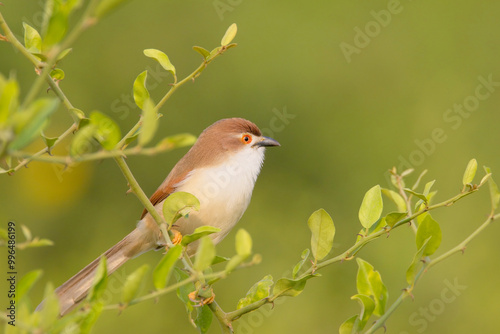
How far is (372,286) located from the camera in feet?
7.48

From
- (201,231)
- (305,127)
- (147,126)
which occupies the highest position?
(147,126)

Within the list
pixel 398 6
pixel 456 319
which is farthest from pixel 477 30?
pixel 456 319

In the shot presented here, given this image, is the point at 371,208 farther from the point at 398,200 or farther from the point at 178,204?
the point at 178,204

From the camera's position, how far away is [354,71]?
10391 mm

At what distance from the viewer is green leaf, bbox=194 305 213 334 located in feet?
9.32

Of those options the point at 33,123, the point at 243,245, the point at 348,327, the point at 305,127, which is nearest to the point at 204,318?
the point at 348,327

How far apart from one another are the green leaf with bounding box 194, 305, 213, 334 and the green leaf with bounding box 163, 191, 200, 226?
0.48 meters

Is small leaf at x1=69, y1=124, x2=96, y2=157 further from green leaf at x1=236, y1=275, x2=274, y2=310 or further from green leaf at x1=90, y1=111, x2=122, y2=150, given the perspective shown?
green leaf at x1=236, y1=275, x2=274, y2=310

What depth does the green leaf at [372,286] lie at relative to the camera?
228cm

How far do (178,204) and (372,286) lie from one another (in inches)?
33.3

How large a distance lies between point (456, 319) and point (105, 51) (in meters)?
6.43

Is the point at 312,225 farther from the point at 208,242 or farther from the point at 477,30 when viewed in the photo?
the point at 477,30

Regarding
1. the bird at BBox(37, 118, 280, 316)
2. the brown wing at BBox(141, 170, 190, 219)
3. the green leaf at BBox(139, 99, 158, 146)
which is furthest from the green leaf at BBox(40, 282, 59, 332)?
the brown wing at BBox(141, 170, 190, 219)

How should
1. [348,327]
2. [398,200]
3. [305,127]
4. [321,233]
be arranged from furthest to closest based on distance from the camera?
1. [305,127]
2. [398,200]
3. [321,233]
4. [348,327]
